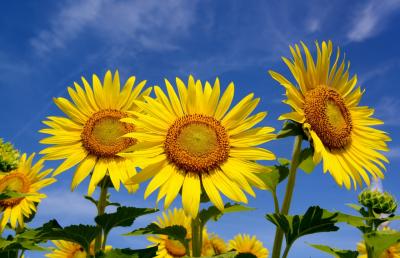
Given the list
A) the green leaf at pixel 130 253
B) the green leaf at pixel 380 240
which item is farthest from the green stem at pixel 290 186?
the green leaf at pixel 130 253

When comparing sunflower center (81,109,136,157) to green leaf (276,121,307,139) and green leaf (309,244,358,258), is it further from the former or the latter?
green leaf (309,244,358,258)

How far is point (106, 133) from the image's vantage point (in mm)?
5820

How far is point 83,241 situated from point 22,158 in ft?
10.2

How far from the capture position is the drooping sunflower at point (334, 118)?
4.71 m

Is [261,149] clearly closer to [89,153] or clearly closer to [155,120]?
[155,120]

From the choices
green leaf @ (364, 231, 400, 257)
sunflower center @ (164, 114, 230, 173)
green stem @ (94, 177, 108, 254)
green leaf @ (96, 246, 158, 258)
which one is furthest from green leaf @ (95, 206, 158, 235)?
green leaf @ (364, 231, 400, 257)

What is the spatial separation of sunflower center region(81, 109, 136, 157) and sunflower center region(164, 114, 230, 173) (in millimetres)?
1033

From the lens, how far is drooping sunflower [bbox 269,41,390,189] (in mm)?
4715

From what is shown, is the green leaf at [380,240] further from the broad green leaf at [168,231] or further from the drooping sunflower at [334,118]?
the broad green leaf at [168,231]

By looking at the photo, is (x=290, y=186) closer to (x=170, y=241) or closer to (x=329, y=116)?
(x=329, y=116)

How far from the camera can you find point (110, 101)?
6074mm

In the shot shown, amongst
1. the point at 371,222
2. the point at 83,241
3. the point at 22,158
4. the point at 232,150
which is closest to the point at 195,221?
the point at 232,150

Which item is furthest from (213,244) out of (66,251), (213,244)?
(66,251)

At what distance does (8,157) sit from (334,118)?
4256 millimetres
